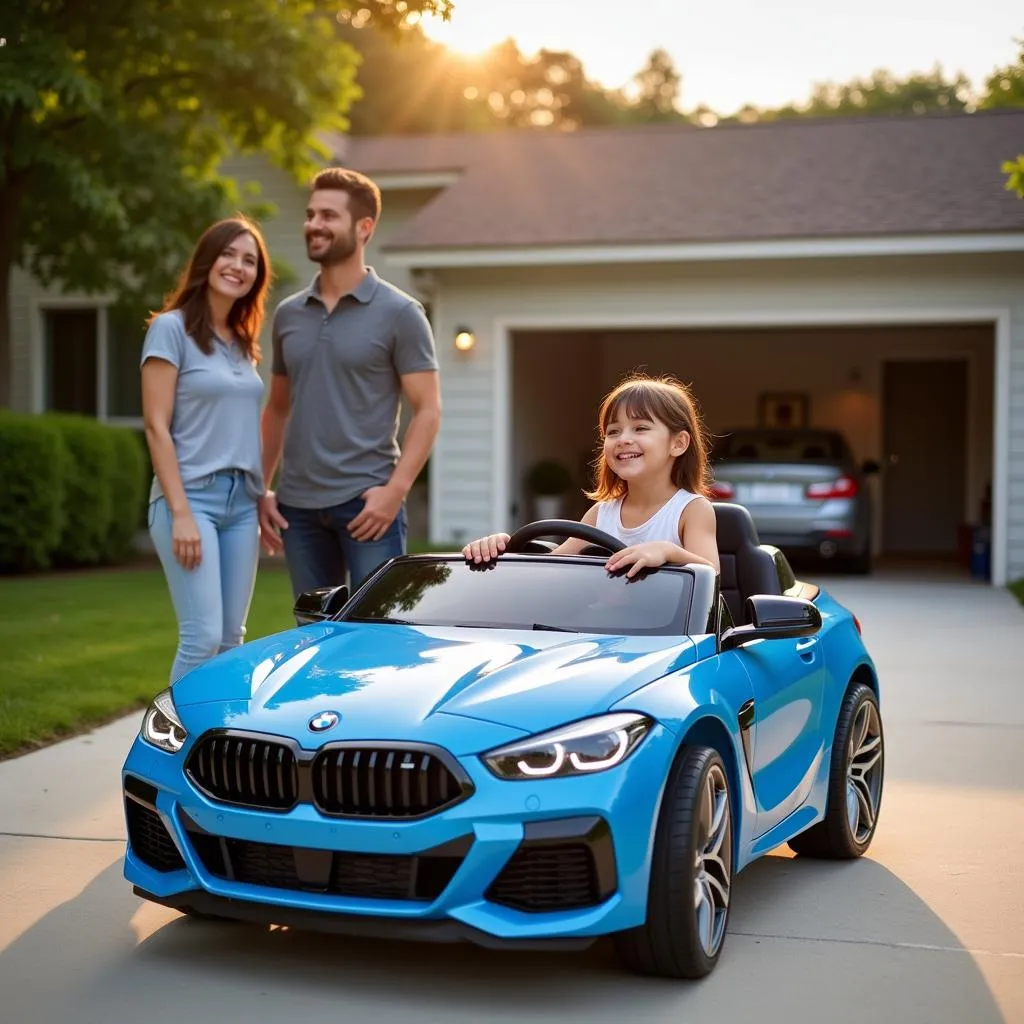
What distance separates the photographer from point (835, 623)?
5.13m

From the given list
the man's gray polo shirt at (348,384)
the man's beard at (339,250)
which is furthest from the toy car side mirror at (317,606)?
the man's beard at (339,250)

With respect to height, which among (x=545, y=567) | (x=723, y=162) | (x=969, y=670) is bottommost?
(x=969, y=670)

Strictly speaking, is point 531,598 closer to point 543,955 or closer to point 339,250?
point 543,955

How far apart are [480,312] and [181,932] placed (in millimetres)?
13085

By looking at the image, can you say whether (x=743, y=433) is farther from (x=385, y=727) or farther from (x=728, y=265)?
(x=385, y=727)

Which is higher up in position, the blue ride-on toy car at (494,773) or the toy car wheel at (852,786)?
the blue ride-on toy car at (494,773)

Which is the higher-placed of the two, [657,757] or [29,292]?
[29,292]

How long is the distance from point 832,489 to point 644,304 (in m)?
2.90

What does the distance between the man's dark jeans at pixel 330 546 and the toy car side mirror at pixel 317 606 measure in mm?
790

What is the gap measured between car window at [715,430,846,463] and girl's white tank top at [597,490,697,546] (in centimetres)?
1071

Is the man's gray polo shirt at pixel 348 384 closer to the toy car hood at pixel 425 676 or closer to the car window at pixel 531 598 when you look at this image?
the car window at pixel 531 598

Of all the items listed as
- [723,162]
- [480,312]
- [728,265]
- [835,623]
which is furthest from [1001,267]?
[835,623]

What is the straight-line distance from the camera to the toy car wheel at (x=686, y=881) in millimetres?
3551

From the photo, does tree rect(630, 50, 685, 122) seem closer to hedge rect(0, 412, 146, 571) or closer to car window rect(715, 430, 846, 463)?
Result: car window rect(715, 430, 846, 463)
